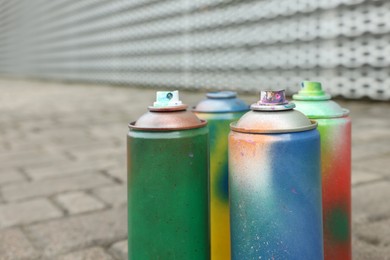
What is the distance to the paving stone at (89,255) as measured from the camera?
1685mm

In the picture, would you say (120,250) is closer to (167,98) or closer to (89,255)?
(89,255)

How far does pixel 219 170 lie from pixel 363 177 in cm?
150

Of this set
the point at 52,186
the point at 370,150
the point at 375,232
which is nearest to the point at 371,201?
the point at 375,232

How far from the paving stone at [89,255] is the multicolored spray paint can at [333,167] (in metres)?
0.80

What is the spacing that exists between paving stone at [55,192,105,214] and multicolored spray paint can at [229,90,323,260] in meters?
1.37

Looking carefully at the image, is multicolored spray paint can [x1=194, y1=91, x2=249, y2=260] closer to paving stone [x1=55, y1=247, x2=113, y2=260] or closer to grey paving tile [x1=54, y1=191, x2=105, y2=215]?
paving stone [x1=55, y1=247, x2=113, y2=260]

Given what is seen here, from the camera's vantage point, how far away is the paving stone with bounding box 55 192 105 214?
7.30 ft

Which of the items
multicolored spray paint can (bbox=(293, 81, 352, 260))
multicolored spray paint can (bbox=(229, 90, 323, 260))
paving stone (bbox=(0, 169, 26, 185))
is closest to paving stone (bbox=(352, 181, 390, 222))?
multicolored spray paint can (bbox=(293, 81, 352, 260))

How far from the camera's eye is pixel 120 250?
5.69 feet

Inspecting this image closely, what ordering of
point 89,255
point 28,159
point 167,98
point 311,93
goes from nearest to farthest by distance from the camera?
point 167,98 < point 311,93 < point 89,255 < point 28,159

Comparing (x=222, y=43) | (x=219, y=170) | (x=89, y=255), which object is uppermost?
(x=222, y=43)

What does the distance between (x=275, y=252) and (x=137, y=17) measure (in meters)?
8.84

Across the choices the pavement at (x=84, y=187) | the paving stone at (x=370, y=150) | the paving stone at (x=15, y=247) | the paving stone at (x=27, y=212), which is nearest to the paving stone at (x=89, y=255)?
the pavement at (x=84, y=187)

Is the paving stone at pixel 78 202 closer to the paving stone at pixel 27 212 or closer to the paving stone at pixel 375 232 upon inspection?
the paving stone at pixel 27 212
